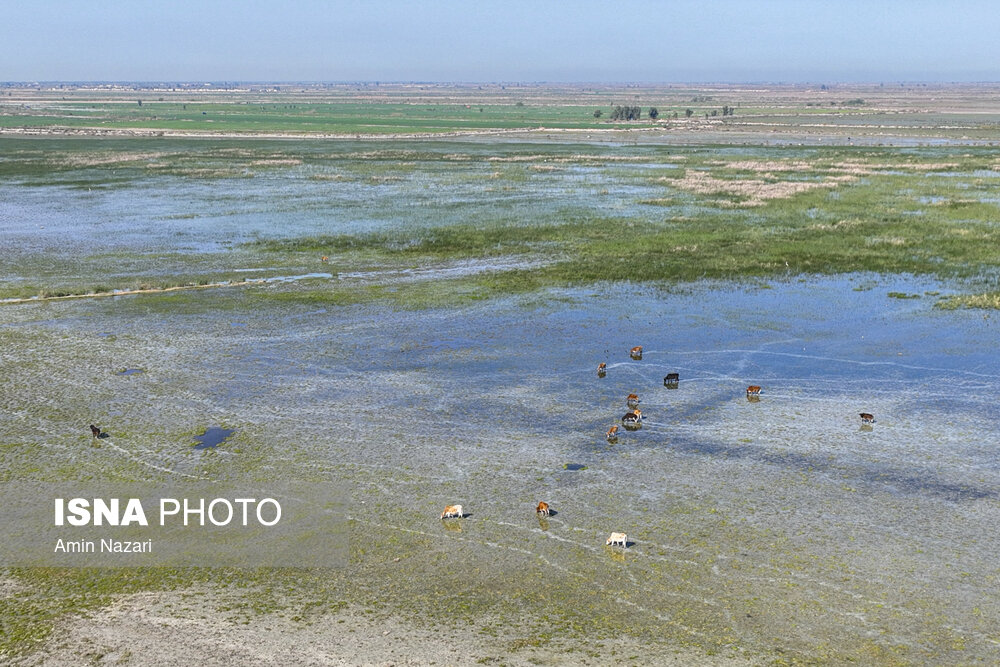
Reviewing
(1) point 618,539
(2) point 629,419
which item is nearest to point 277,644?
(1) point 618,539

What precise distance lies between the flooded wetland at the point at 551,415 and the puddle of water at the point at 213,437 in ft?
→ 0.28

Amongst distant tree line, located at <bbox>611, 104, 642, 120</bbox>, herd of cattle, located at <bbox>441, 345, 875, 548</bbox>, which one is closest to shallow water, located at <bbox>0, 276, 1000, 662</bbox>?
herd of cattle, located at <bbox>441, 345, 875, 548</bbox>

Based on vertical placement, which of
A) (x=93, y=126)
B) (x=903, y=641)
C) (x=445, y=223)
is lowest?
(x=903, y=641)

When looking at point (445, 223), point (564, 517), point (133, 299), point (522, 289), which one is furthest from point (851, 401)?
point (445, 223)

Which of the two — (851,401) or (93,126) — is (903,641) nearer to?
Result: (851,401)

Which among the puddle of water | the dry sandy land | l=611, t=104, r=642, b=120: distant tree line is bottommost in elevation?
the dry sandy land

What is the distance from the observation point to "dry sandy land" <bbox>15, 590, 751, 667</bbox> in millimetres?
13352

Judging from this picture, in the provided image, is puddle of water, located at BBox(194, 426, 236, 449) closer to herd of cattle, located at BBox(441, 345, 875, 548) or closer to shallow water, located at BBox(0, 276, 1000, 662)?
shallow water, located at BBox(0, 276, 1000, 662)

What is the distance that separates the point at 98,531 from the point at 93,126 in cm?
14681

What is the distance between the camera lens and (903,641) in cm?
1370

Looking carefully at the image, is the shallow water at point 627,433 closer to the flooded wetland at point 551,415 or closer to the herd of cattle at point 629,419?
the flooded wetland at point 551,415

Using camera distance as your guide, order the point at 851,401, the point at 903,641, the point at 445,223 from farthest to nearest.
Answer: the point at 445,223 → the point at 851,401 → the point at 903,641

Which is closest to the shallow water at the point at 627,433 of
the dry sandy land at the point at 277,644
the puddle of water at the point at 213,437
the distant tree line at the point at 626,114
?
the puddle of water at the point at 213,437

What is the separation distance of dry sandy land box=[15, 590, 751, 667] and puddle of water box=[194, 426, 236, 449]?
6.88 metres
